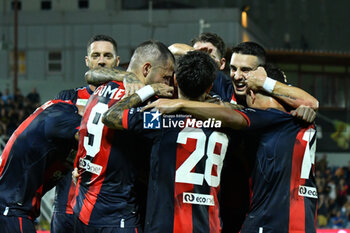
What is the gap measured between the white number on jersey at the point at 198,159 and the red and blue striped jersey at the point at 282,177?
408 millimetres

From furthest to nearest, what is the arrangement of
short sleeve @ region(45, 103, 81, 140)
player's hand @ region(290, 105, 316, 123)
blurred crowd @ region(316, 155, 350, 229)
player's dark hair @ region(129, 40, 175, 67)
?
1. blurred crowd @ region(316, 155, 350, 229)
2. short sleeve @ region(45, 103, 81, 140)
3. player's dark hair @ region(129, 40, 175, 67)
4. player's hand @ region(290, 105, 316, 123)

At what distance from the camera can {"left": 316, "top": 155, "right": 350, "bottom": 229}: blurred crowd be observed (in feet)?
50.9

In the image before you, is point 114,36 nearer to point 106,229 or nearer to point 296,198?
point 106,229

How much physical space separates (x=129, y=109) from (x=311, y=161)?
1.40 metres

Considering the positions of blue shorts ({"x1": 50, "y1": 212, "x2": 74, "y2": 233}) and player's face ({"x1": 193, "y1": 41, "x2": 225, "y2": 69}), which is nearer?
blue shorts ({"x1": 50, "y1": 212, "x2": 74, "y2": 233})

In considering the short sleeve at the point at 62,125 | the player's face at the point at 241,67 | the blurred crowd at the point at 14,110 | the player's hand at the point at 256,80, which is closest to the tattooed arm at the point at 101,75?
the short sleeve at the point at 62,125

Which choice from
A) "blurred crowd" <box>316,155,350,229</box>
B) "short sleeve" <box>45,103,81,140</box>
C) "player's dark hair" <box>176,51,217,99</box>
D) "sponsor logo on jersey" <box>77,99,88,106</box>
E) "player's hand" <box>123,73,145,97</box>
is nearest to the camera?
"player's dark hair" <box>176,51,217,99</box>

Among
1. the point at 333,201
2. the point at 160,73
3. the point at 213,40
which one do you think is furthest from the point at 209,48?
the point at 333,201

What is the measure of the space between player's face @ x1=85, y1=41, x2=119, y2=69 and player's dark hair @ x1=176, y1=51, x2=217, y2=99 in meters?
2.65

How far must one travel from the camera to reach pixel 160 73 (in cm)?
430

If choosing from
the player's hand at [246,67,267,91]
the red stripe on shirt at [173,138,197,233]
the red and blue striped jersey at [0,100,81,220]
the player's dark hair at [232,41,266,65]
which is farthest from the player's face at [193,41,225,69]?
the red stripe on shirt at [173,138,197,233]

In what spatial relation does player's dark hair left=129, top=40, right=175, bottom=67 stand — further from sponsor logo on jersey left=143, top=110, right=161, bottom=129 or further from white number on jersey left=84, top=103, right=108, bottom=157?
sponsor logo on jersey left=143, top=110, right=161, bottom=129

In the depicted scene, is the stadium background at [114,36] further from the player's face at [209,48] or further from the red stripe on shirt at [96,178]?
the red stripe on shirt at [96,178]

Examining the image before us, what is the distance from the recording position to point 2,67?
1484 inches
